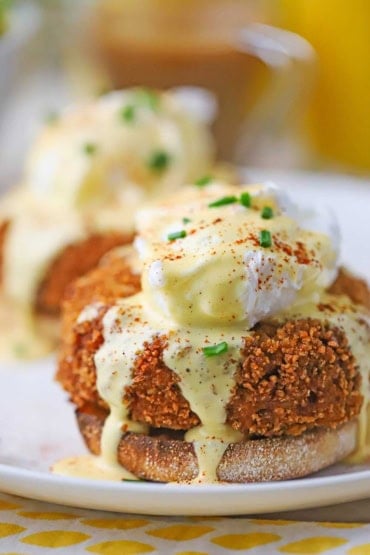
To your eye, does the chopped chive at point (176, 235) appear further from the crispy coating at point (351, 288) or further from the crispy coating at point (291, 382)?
the crispy coating at point (351, 288)

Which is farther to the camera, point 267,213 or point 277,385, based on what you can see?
point 267,213

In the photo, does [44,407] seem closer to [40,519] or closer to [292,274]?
[40,519]

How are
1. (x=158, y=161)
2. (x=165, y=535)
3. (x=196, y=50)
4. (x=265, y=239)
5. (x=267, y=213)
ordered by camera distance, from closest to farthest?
(x=165, y=535), (x=265, y=239), (x=267, y=213), (x=158, y=161), (x=196, y=50)

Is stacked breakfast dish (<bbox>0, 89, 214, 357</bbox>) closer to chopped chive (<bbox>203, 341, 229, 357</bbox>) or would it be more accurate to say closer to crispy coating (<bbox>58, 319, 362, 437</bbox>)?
crispy coating (<bbox>58, 319, 362, 437</bbox>)

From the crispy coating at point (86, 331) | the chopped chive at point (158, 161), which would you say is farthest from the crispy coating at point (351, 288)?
the chopped chive at point (158, 161)

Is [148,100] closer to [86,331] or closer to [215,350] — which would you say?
[86,331]

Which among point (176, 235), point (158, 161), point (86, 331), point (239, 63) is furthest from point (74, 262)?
point (239, 63)

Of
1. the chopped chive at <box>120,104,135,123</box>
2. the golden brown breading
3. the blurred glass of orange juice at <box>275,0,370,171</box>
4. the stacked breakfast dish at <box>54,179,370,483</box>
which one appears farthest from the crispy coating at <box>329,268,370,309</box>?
the blurred glass of orange juice at <box>275,0,370,171</box>
